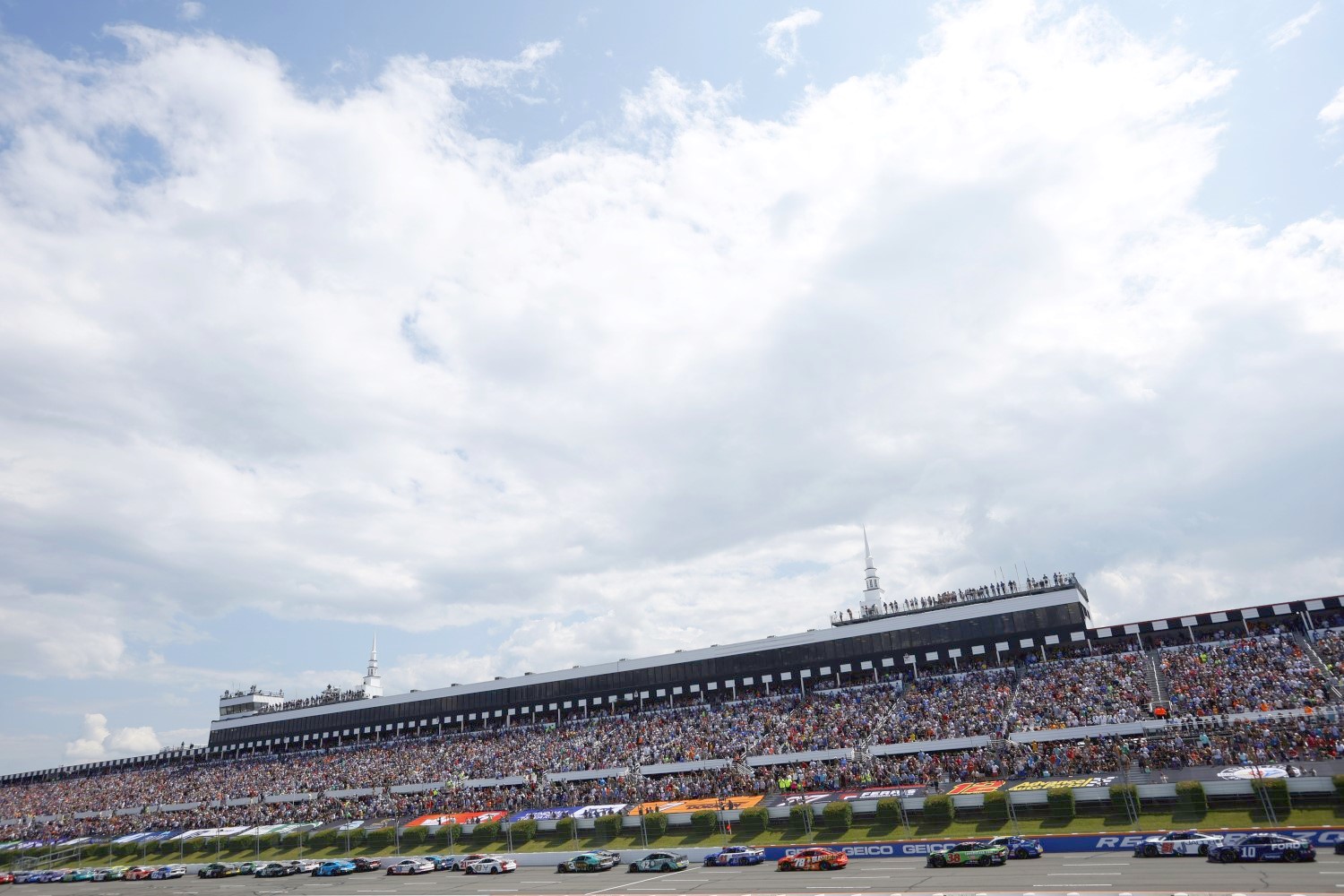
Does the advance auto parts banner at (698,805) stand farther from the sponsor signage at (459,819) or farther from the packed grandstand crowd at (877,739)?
the sponsor signage at (459,819)

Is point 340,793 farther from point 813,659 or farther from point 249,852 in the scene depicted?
point 813,659

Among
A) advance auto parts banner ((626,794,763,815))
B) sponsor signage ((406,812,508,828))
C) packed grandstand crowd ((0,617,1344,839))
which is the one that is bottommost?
sponsor signage ((406,812,508,828))

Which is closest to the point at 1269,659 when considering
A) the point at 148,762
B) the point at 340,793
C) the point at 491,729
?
the point at 491,729

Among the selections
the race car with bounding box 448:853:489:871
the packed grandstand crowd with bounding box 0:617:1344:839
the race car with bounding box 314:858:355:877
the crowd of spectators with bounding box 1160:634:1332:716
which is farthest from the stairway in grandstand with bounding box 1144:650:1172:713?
the race car with bounding box 314:858:355:877

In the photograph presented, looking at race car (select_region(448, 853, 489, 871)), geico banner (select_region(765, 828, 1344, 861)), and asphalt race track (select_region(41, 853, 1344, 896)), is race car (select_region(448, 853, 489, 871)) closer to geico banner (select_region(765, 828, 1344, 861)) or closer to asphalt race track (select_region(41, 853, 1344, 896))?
asphalt race track (select_region(41, 853, 1344, 896))

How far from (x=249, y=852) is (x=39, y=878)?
20788 mm

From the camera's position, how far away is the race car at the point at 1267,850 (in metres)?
37.6

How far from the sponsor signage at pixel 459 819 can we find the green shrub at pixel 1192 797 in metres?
49.7

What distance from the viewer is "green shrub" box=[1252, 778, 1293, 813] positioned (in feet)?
145

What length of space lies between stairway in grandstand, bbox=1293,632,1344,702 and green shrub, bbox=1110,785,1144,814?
53.3ft

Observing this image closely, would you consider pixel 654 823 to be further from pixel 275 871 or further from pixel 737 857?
pixel 275 871

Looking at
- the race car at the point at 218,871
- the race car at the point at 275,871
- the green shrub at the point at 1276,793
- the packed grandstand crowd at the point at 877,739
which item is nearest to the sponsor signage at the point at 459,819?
the packed grandstand crowd at the point at 877,739

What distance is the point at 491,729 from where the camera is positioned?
348 ft

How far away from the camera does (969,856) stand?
44.2 metres
